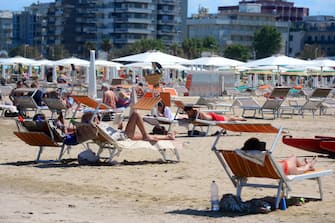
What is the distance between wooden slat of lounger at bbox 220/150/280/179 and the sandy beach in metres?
0.39

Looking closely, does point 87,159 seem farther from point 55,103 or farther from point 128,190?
point 55,103

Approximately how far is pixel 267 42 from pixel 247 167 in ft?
354

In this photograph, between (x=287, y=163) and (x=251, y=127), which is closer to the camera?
(x=287, y=163)

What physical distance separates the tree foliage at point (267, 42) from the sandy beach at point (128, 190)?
101 meters

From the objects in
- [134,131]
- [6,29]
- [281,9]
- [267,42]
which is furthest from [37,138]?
[281,9]

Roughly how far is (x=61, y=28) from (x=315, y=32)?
3943 centimetres

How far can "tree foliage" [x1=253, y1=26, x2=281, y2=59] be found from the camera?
376 ft

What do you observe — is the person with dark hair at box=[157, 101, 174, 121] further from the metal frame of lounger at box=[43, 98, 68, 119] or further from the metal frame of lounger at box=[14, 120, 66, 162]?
the metal frame of lounger at box=[14, 120, 66, 162]

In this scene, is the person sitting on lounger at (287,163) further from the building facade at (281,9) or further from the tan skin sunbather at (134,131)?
the building facade at (281,9)

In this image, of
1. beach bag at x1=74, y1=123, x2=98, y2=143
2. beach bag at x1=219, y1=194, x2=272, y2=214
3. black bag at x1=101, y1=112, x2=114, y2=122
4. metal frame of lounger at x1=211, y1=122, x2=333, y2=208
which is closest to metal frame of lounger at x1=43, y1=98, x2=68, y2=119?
black bag at x1=101, y1=112, x2=114, y2=122

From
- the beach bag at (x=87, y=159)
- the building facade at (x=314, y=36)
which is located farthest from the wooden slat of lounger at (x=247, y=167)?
the building facade at (x=314, y=36)

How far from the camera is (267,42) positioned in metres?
115

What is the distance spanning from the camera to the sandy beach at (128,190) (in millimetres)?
7988

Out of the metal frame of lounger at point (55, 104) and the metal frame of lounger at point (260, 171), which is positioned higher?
the metal frame of lounger at point (260, 171)
